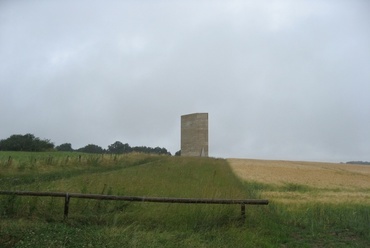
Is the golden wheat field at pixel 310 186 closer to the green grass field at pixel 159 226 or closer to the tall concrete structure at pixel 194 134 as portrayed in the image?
the green grass field at pixel 159 226

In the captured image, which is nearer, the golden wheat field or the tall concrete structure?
the golden wheat field

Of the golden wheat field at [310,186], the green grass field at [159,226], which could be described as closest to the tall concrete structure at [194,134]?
the golden wheat field at [310,186]

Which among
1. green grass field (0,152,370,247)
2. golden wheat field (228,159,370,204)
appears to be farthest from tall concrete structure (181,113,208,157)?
green grass field (0,152,370,247)

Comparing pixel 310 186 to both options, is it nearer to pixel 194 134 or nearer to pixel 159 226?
pixel 159 226

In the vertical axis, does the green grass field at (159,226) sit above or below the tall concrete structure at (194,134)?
below

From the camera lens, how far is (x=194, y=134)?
1966 inches

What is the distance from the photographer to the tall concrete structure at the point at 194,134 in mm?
48844

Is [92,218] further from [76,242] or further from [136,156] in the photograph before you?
[136,156]

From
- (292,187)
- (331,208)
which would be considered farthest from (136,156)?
(331,208)

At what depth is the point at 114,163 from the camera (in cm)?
2977

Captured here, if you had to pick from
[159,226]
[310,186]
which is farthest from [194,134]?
[159,226]

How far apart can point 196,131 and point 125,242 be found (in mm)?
43266

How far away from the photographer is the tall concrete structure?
160ft

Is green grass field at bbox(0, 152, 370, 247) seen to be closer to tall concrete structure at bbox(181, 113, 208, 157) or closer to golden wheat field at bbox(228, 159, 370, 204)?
golden wheat field at bbox(228, 159, 370, 204)
